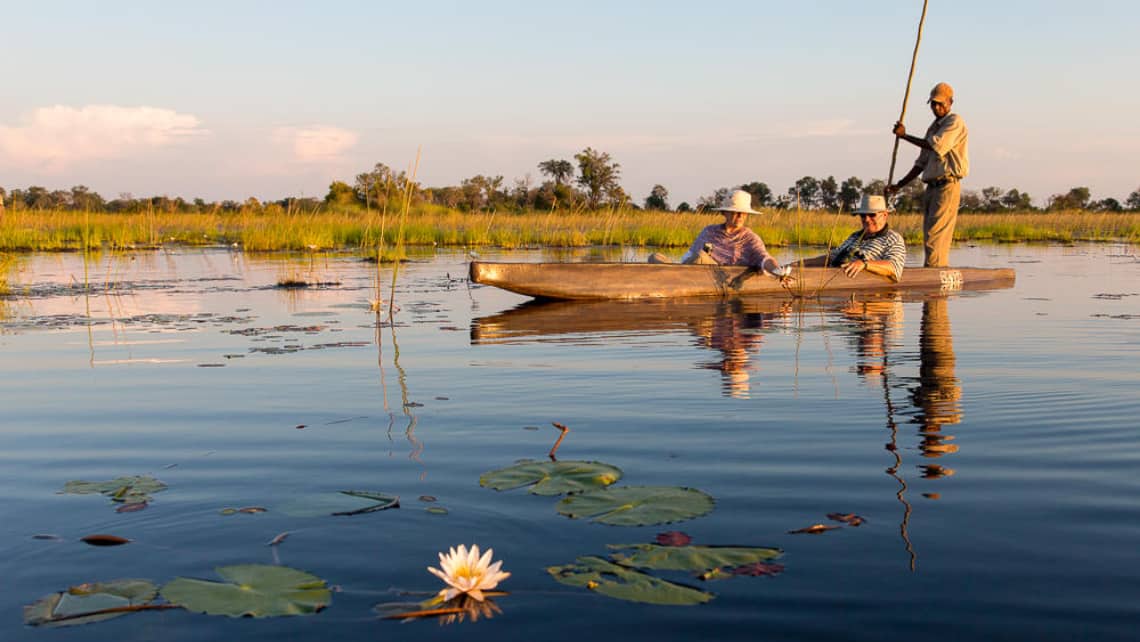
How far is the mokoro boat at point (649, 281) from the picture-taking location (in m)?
8.67

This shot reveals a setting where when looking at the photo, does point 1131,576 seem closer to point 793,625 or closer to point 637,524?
point 793,625

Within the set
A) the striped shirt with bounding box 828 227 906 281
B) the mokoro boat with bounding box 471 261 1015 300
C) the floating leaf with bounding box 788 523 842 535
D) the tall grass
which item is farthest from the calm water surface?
the tall grass

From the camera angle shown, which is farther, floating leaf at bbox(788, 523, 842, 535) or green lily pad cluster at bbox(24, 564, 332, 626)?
floating leaf at bbox(788, 523, 842, 535)

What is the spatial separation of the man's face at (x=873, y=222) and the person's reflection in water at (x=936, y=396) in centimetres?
185

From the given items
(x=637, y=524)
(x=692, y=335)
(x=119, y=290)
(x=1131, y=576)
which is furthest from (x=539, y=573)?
(x=119, y=290)

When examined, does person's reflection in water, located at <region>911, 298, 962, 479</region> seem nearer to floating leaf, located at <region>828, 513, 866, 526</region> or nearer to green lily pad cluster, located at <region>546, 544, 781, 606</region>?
floating leaf, located at <region>828, 513, 866, 526</region>

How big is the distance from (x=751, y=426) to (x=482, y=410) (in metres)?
1.05

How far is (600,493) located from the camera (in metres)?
2.47

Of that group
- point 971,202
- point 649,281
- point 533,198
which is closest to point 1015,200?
point 971,202

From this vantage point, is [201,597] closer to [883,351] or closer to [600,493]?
[600,493]

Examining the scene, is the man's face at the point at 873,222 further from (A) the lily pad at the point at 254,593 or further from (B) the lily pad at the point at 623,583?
(A) the lily pad at the point at 254,593

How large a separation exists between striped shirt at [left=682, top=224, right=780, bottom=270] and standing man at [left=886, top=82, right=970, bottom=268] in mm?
1496

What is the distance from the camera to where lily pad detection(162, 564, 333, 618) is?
178 centimetres

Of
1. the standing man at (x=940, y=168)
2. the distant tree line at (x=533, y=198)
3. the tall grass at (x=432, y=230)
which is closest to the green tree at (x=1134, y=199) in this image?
the distant tree line at (x=533, y=198)
